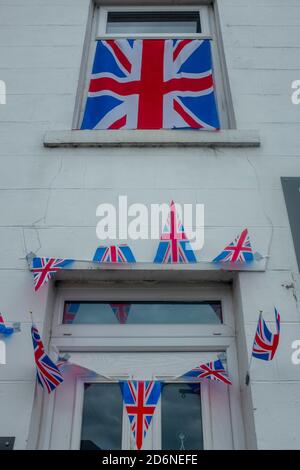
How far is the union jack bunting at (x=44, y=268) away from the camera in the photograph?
2.70 metres

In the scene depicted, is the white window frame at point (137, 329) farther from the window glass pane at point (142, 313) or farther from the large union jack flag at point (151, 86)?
the large union jack flag at point (151, 86)

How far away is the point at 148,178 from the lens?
10.6 ft

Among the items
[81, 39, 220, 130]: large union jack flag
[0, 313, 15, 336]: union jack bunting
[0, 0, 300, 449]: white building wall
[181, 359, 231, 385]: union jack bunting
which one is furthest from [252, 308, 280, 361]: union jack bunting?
[81, 39, 220, 130]: large union jack flag

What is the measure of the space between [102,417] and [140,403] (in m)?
0.34

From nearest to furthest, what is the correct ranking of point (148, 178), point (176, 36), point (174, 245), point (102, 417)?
1. point (102, 417)
2. point (174, 245)
3. point (148, 178)
4. point (176, 36)

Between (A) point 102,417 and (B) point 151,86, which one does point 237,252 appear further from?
(B) point 151,86

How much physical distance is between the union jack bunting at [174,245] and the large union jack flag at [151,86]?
1.05m

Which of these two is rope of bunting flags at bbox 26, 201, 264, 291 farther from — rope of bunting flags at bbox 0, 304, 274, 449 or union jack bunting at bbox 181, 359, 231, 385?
union jack bunting at bbox 181, 359, 231, 385

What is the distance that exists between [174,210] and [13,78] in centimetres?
206

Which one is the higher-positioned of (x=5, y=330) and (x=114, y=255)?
(x=114, y=255)

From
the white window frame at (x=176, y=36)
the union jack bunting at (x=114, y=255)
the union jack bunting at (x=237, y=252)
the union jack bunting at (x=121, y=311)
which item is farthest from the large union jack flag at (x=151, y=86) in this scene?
the union jack bunting at (x=121, y=311)

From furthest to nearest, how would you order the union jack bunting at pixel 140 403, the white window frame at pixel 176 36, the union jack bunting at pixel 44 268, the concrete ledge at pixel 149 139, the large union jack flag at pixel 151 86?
the white window frame at pixel 176 36 → the large union jack flag at pixel 151 86 → the concrete ledge at pixel 149 139 → the union jack bunting at pixel 44 268 → the union jack bunting at pixel 140 403

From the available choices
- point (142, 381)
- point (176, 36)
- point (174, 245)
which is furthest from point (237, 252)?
point (176, 36)
